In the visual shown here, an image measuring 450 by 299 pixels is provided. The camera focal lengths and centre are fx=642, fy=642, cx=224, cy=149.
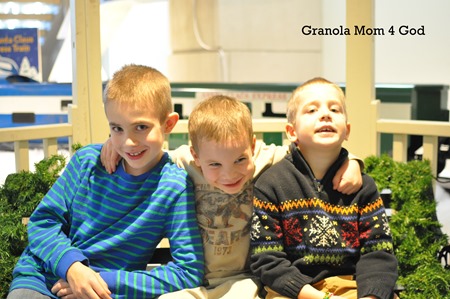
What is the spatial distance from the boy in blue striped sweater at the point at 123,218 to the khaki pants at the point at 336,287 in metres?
0.22

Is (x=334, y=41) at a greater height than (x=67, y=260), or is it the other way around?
(x=334, y=41)

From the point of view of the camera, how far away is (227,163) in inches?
69.9

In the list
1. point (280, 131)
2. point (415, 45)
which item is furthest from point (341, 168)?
point (415, 45)

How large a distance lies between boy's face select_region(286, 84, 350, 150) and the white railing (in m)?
0.79

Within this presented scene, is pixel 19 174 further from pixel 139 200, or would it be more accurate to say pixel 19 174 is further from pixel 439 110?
pixel 439 110

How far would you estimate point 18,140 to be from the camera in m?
→ 2.64

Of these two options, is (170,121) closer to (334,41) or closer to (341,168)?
(341,168)

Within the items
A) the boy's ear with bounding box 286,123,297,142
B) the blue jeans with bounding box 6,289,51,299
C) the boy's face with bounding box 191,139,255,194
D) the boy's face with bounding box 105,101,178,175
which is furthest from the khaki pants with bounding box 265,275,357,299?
the blue jeans with bounding box 6,289,51,299

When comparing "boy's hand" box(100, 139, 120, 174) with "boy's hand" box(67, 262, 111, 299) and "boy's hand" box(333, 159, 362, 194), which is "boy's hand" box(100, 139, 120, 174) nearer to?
"boy's hand" box(67, 262, 111, 299)

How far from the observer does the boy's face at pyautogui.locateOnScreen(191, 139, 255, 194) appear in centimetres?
176

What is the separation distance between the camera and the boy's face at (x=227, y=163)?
1.76 m

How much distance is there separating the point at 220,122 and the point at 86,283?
57cm

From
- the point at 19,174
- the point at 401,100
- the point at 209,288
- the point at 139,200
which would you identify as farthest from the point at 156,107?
the point at 401,100

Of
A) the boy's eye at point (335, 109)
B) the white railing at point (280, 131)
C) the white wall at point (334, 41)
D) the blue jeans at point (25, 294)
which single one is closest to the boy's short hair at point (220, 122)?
the boy's eye at point (335, 109)
